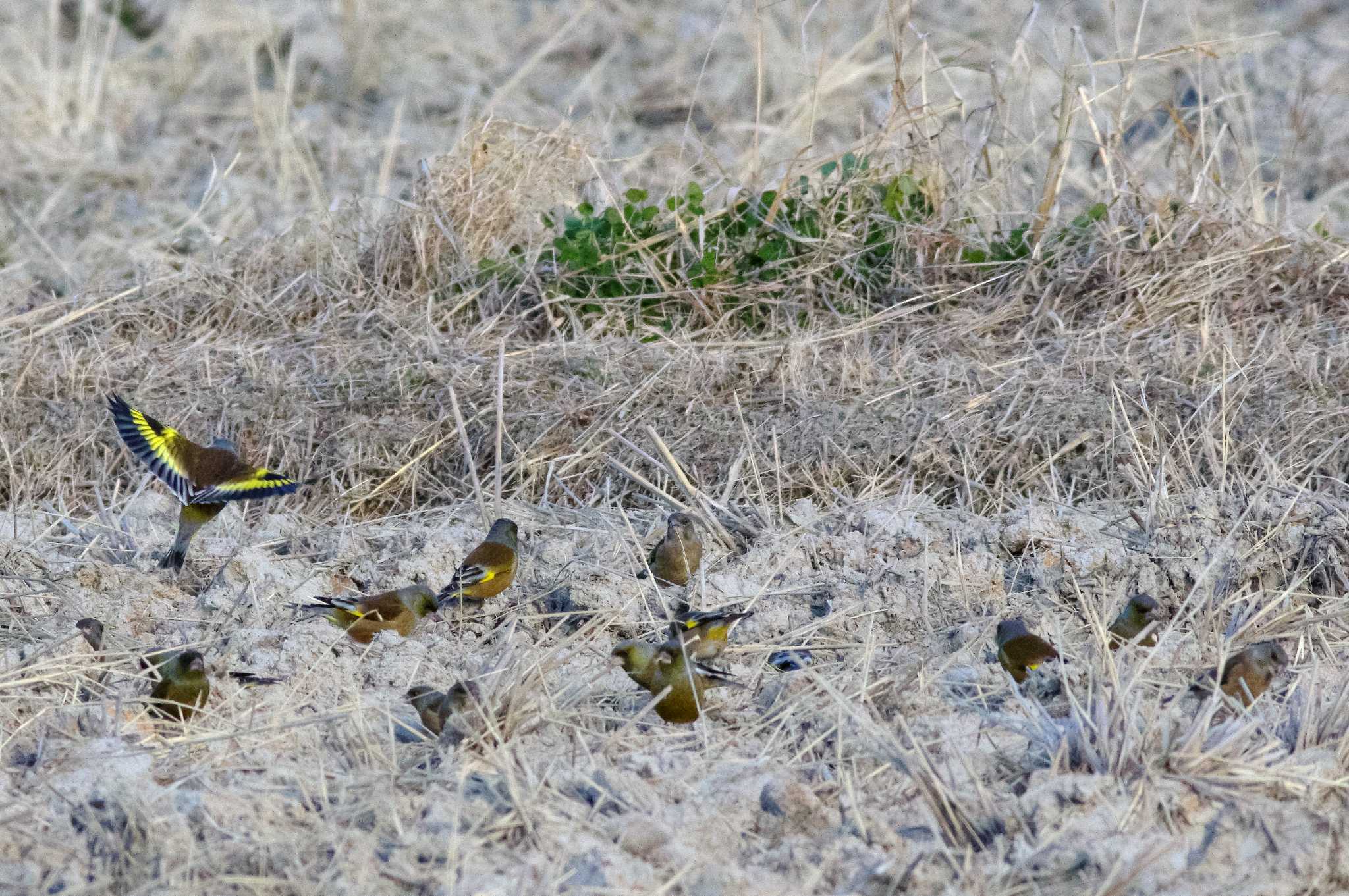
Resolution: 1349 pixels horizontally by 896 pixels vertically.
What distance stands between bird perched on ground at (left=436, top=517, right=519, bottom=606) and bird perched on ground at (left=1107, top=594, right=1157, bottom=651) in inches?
68.2

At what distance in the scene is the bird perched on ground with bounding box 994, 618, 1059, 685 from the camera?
379 cm

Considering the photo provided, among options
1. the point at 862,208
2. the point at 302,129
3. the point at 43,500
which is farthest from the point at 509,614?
the point at 302,129

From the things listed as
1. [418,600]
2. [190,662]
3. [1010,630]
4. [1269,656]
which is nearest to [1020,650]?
[1010,630]

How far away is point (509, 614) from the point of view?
444 centimetres

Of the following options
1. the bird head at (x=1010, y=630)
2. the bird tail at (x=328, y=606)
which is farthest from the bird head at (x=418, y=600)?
the bird head at (x=1010, y=630)

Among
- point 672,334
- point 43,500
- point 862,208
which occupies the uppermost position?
point 862,208

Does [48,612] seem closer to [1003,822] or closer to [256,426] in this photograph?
[256,426]

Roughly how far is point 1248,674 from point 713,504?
1.85 m

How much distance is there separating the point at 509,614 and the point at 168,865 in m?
1.59

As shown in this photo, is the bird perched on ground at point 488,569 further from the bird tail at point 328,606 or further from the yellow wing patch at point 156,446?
the yellow wing patch at point 156,446

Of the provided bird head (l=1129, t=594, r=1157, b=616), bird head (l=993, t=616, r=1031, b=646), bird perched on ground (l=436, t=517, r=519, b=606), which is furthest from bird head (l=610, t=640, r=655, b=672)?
bird head (l=1129, t=594, r=1157, b=616)

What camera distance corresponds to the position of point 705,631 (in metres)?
4.05

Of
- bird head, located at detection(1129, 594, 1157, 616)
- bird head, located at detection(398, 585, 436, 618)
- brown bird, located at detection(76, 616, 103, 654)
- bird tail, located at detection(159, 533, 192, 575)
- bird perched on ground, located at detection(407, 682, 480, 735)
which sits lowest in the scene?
bird tail, located at detection(159, 533, 192, 575)

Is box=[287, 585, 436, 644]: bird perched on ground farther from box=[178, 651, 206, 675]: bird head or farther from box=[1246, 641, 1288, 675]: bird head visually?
box=[1246, 641, 1288, 675]: bird head
